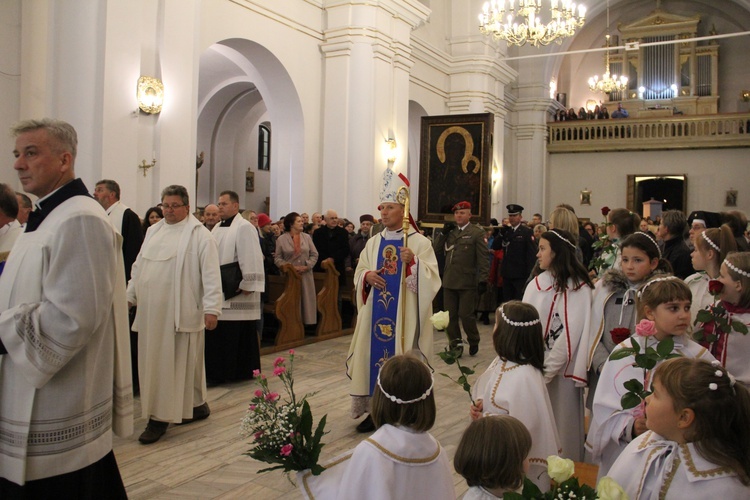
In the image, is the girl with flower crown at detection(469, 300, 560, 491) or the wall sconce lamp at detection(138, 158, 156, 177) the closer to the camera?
the girl with flower crown at detection(469, 300, 560, 491)

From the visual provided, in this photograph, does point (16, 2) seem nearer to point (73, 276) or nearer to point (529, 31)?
point (73, 276)

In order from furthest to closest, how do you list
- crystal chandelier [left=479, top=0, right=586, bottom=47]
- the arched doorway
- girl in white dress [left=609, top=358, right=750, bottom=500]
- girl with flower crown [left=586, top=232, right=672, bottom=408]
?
crystal chandelier [left=479, top=0, right=586, bottom=47]
the arched doorway
girl with flower crown [left=586, top=232, right=672, bottom=408]
girl in white dress [left=609, top=358, right=750, bottom=500]

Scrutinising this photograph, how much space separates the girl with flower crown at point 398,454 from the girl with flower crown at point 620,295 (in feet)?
5.50

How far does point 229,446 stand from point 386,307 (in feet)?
5.30

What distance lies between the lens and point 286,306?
804 centimetres

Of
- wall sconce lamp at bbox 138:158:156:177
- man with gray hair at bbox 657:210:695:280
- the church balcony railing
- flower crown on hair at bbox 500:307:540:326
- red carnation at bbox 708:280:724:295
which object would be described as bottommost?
flower crown on hair at bbox 500:307:540:326

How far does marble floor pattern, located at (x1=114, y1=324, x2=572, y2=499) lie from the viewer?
12.8 ft

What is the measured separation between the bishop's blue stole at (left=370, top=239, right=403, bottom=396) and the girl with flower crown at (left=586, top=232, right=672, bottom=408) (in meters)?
1.77

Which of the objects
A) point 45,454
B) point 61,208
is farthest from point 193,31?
point 45,454

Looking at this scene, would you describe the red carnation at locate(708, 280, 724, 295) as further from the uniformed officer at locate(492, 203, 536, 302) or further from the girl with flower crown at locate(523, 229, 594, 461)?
the uniformed officer at locate(492, 203, 536, 302)

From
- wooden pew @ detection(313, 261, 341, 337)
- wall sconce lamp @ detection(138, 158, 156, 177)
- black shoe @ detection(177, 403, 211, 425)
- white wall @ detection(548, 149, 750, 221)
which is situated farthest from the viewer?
white wall @ detection(548, 149, 750, 221)

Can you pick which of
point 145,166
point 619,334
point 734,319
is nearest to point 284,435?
point 619,334

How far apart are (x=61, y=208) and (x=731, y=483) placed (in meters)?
2.49

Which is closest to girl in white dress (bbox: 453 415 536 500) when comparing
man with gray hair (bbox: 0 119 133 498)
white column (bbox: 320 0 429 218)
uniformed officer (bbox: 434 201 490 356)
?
man with gray hair (bbox: 0 119 133 498)
